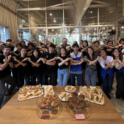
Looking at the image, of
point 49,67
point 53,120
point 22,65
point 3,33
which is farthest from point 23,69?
point 3,33

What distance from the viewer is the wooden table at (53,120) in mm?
1227

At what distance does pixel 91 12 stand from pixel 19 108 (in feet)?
22.2

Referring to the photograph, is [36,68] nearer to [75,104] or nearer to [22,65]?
[22,65]

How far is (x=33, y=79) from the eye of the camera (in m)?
3.10

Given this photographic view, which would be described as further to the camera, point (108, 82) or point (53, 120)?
point (108, 82)

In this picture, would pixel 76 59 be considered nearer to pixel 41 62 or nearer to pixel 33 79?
pixel 41 62

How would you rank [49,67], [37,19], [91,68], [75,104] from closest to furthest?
[75,104] → [91,68] → [49,67] → [37,19]

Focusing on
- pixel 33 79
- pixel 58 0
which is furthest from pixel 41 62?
pixel 58 0

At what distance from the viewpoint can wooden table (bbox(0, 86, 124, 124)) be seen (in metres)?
1.23

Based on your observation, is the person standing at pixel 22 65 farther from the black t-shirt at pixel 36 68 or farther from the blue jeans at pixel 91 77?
the blue jeans at pixel 91 77

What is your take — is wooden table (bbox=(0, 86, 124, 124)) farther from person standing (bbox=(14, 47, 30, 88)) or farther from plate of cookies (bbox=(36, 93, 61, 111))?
person standing (bbox=(14, 47, 30, 88))

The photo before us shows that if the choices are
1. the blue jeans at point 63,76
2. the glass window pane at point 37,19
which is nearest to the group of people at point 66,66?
the blue jeans at point 63,76

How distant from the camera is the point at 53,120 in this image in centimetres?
125

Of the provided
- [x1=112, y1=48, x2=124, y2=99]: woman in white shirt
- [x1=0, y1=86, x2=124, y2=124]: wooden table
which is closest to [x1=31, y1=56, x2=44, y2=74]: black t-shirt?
[x1=0, y1=86, x2=124, y2=124]: wooden table
